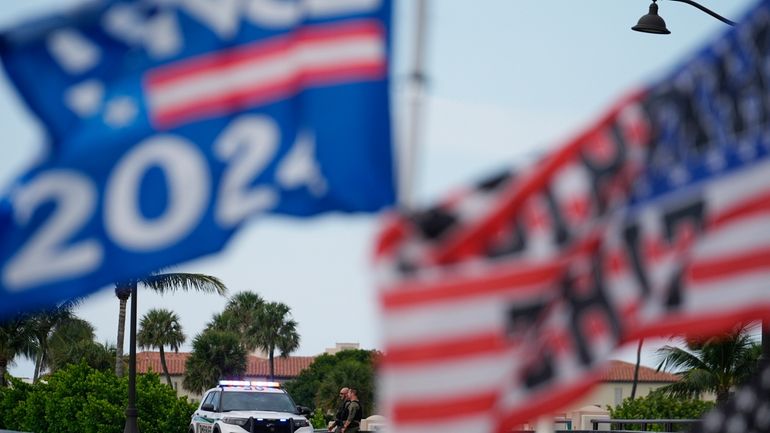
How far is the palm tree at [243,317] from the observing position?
115438 mm

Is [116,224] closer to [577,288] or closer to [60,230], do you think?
[60,230]

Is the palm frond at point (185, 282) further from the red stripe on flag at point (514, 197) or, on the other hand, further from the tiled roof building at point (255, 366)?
the tiled roof building at point (255, 366)

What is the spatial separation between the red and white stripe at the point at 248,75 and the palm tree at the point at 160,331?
337 feet

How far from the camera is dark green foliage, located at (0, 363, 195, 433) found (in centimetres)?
4212

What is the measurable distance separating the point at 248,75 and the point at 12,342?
68271mm

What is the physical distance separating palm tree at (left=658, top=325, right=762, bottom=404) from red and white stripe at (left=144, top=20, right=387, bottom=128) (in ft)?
134

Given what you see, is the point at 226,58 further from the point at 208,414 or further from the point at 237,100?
the point at 208,414

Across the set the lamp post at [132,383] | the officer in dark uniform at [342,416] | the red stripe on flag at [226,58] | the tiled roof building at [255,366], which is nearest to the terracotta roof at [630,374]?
the tiled roof building at [255,366]

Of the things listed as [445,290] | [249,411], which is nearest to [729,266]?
[445,290]

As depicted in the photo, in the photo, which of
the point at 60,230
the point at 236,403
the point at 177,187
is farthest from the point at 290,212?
the point at 236,403

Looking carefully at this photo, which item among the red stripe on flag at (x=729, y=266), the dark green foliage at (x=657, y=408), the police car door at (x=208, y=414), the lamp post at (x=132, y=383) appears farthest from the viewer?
the dark green foliage at (x=657, y=408)

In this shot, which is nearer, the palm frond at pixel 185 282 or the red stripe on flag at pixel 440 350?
the red stripe on flag at pixel 440 350

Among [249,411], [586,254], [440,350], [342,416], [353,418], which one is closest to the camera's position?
[440,350]

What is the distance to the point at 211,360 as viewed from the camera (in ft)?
343
